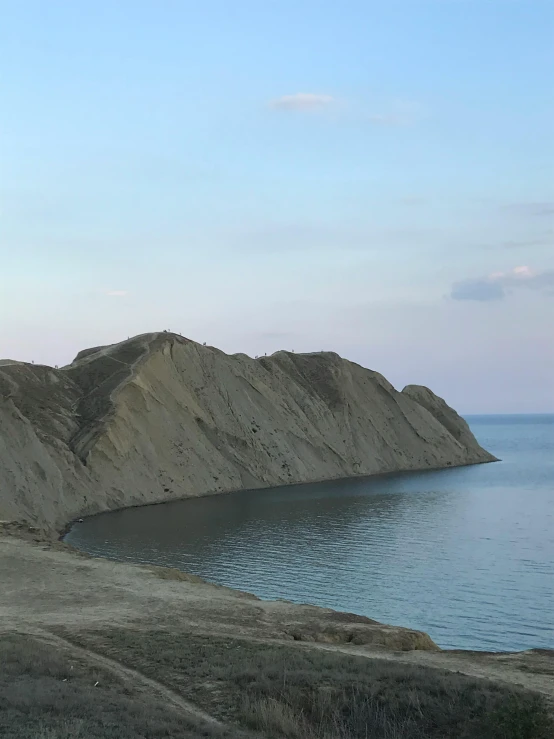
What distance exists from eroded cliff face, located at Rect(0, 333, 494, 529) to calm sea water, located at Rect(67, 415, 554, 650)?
174 inches

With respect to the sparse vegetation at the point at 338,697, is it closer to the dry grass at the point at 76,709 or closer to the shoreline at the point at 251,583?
the dry grass at the point at 76,709

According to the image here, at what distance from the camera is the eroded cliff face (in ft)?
201

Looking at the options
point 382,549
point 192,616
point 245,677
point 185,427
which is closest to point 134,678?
point 245,677

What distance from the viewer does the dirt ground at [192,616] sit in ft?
60.3

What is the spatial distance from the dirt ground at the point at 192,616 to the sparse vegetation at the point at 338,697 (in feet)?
3.60

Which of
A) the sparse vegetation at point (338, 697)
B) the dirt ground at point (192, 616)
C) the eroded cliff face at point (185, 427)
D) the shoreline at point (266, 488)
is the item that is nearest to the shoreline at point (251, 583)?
the shoreline at point (266, 488)

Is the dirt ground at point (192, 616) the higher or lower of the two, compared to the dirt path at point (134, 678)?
lower

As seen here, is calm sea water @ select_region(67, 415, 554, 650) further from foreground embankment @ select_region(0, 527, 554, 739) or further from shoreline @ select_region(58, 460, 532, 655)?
foreground embankment @ select_region(0, 527, 554, 739)

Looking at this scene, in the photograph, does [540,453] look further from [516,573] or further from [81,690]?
[81,690]

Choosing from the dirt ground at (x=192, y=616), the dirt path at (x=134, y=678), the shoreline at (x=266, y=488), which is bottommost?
the shoreline at (x=266, y=488)

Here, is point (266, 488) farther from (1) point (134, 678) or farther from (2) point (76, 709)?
(2) point (76, 709)

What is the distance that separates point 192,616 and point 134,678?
7643 mm

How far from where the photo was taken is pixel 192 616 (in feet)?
75.7

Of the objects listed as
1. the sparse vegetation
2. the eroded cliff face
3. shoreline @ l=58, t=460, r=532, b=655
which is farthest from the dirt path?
the eroded cliff face
